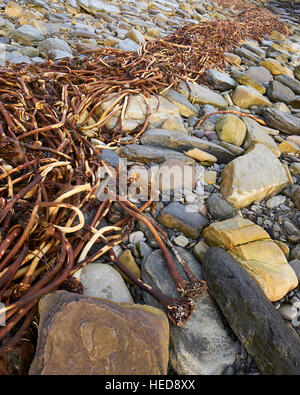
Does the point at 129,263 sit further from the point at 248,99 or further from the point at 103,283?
the point at 248,99

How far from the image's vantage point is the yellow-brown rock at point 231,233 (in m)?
1.56

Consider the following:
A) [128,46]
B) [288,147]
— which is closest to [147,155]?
[288,147]

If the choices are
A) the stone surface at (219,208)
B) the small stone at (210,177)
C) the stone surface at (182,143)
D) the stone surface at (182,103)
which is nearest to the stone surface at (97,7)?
the stone surface at (182,103)

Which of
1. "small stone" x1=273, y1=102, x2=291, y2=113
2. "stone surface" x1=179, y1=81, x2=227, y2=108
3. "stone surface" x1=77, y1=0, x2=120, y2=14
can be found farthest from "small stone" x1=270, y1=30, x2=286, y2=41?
"stone surface" x1=179, y1=81, x2=227, y2=108

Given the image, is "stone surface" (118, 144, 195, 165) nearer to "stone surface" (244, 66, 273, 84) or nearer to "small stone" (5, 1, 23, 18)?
"stone surface" (244, 66, 273, 84)

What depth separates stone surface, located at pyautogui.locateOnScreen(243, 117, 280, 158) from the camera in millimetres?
2424

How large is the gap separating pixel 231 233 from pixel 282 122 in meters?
1.78

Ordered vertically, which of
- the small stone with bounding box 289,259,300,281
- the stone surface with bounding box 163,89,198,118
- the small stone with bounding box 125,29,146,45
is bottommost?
the small stone with bounding box 289,259,300,281

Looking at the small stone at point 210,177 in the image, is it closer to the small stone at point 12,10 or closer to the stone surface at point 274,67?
the stone surface at point 274,67

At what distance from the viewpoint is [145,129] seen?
95.9 inches

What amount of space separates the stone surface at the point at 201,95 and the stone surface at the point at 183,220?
1743 mm

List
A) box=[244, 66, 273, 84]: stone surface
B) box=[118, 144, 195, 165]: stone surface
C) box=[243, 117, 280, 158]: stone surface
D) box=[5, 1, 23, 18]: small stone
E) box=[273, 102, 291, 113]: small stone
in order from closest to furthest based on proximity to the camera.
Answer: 1. box=[118, 144, 195, 165]: stone surface
2. box=[243, 117, 280, 158]: stone surface
3. box=[273, 102, 291, 113]: small stone
4. box=[244, 66, 273, 84]: stone surface
5. box=[5, 1, 23, 18]: small stone

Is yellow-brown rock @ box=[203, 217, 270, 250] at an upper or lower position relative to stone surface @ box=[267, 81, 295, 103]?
lower

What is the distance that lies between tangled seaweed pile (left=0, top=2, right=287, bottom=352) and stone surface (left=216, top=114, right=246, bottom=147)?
717 millimetres
